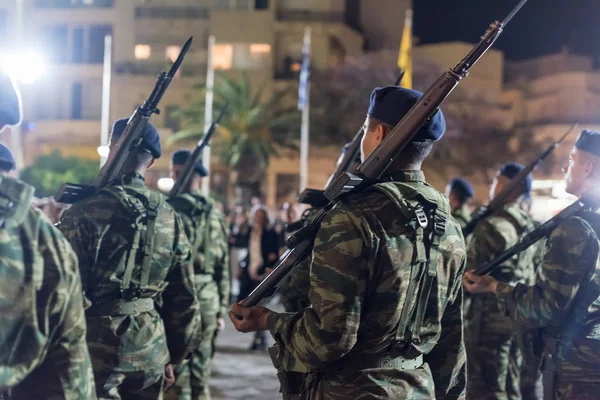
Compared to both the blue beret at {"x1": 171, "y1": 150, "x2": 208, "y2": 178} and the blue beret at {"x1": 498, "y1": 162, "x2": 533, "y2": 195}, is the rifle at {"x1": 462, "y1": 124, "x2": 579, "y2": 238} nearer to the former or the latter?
the blue beret at {"x1": 498, "y1": 162, "x2": 533, "y2": 195}

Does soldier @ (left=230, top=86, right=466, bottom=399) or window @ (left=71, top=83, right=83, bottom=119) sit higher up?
window @ (left=71, top=83, right=83, bottom=119)

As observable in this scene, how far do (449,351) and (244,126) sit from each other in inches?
1303

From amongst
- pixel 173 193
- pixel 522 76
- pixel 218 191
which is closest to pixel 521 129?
pixel 522 76

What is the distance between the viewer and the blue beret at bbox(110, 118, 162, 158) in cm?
453

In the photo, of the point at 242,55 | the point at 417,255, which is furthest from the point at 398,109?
the point at 242,55

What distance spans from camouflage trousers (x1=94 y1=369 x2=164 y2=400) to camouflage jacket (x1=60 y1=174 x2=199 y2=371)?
0.16ft

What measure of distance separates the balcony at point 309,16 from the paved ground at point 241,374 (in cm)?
3280

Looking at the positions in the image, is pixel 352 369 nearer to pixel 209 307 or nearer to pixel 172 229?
pixel 172 229

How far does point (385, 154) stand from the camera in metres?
3.02

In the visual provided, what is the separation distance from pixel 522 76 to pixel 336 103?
15.4m

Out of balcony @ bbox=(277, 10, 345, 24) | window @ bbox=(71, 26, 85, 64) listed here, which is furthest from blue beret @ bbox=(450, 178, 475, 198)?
window @ bbox=(71, 26, 85, 64)

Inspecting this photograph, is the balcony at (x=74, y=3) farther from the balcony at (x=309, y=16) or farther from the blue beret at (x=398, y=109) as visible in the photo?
the blue beret at (x=398, y=109)

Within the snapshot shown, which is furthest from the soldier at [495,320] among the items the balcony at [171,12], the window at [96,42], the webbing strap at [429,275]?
the window at [96,42]

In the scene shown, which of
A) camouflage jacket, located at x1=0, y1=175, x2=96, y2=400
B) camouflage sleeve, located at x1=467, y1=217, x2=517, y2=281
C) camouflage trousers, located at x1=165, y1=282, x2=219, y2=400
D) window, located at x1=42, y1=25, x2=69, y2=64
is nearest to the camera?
camouflage jacket, located at x1=0, y1=175, x2=96, y2=400
